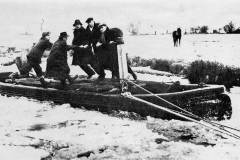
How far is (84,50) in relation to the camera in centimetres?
1178

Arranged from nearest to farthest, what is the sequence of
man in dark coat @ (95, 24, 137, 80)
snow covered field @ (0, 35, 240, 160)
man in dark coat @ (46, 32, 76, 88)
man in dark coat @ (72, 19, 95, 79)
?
snow covered field @ (0, 35, 240, 160), man in dark coat @ (46, 32, 76, 88), man in dark coat @ (95, 24, 137, 80), man in dark coat @ (72, 19, 95, 79)

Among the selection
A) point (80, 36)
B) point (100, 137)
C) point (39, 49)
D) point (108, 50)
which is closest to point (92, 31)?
point (80, 36)

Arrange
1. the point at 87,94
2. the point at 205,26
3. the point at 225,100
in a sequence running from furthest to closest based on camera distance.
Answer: the point at 205,26, the point at 87,94, the point at 225,100

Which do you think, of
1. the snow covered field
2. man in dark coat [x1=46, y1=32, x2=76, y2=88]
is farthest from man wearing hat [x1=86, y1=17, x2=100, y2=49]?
the snow covered field

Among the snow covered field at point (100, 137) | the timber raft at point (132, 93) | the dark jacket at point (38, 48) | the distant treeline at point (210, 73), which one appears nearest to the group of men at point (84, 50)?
the dark jacket at point (38, 48)

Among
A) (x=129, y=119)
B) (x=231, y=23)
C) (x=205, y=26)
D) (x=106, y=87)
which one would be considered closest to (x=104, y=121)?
(x=129, y=119)

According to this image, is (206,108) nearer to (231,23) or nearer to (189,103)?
(189,103)

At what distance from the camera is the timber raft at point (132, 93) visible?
8.22 metres

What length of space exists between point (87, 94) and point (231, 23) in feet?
131

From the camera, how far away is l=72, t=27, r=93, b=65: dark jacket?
38.7ft

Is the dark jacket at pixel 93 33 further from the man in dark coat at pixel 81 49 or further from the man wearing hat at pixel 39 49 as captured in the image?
the man wearing hat at pixel 39 49

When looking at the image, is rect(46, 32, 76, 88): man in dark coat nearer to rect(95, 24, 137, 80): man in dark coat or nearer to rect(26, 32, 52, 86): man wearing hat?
rect(26, 32, 52, 86): man wearing hat

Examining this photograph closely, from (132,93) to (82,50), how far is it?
111 inches

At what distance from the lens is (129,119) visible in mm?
8688
